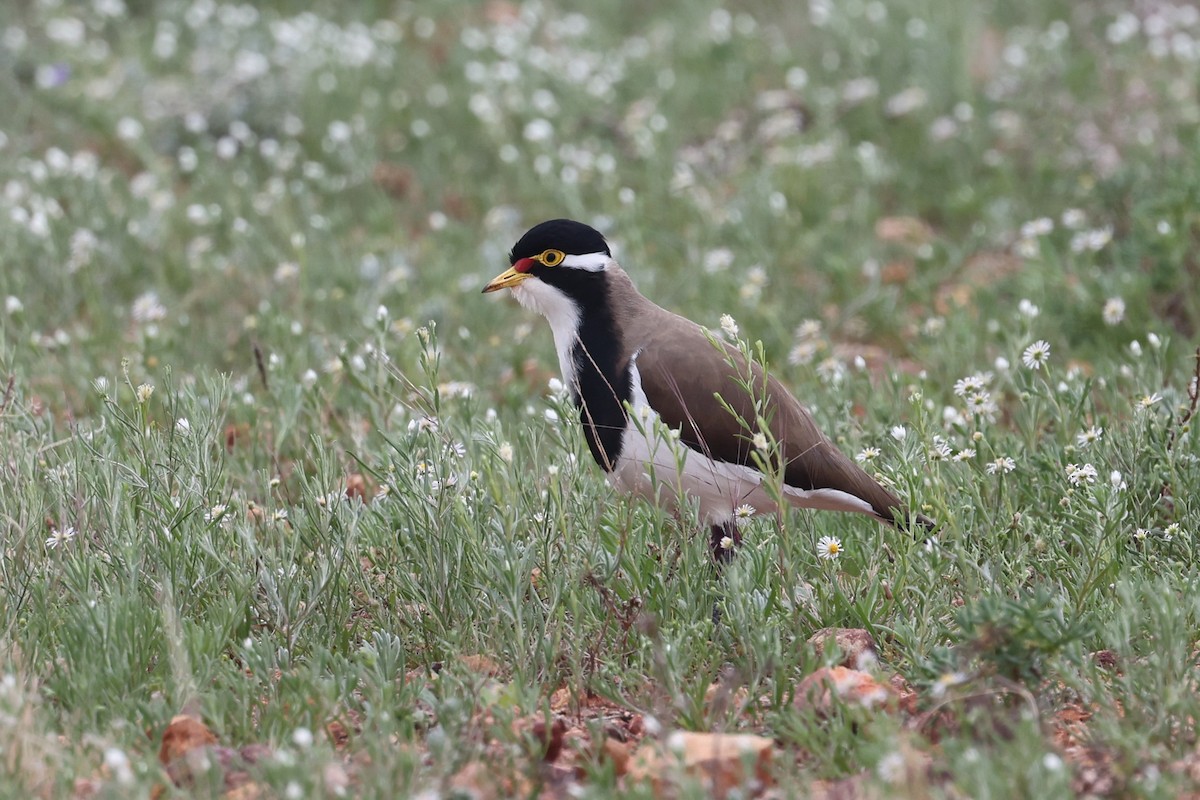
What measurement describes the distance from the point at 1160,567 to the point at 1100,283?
2867mm

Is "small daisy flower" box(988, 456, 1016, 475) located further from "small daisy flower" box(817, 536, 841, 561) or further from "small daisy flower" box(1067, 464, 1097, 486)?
"small daisy flower" box(817, 536, 841, 561)

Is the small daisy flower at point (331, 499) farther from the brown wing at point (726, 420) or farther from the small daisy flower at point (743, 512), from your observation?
the small daisy flower at point (743, 512)

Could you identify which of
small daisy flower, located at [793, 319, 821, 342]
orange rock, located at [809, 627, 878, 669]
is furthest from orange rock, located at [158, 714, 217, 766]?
small daisy flower, located at [793, 319, 821, 342]

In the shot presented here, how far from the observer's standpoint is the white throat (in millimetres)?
5227

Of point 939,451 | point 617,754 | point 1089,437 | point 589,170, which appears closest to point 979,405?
point 1089,437

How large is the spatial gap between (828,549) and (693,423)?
1.94 ft

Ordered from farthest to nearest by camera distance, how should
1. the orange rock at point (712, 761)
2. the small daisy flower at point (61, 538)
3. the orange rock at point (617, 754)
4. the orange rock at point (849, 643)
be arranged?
the small daisy flower at point (61, 538) < the orange rock at point (849, 643) < the orange rock at point (617, 754) < the orange rock at point (712, 761)

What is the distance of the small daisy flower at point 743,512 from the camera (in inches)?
193

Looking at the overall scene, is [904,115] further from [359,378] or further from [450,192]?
[359,378]

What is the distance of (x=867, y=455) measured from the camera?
17.2ft

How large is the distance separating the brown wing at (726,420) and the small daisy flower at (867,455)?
Result: 236mm

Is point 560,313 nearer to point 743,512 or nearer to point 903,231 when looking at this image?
point 743,512

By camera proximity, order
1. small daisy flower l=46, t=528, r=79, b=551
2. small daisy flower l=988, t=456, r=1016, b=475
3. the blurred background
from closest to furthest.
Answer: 1. small daisy flower l=46, t=528, r=79, b=551
2. small daisy flower l=988, t=456, r=1016, b=475
3. the blurred background

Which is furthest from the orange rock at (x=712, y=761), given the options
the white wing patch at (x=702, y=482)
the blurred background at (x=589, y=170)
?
the blurred background at (x=589, y=170)
